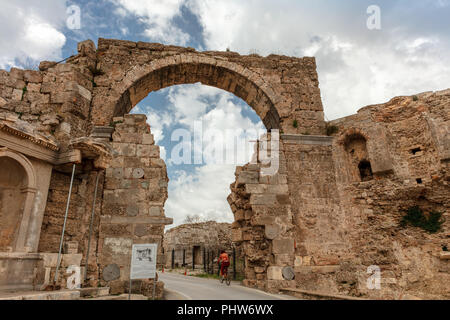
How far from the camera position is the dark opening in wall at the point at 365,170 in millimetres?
8041

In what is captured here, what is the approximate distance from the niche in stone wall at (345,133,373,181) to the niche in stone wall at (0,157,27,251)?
7837 millimetres

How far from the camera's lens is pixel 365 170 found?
8.18 metres

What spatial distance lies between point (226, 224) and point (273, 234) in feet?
29.8

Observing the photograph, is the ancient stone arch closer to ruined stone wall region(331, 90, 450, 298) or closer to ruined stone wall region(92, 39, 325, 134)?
ruined stone wall region(92, 39, 325, 134)

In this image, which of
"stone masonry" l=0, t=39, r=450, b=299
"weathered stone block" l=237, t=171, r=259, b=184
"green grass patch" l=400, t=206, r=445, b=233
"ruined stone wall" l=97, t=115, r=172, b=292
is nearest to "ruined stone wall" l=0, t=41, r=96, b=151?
"stone masonry" l=0, t=39, r=450, b=299

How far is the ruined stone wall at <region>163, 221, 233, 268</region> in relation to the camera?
581 inches

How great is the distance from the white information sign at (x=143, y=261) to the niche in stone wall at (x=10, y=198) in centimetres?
200

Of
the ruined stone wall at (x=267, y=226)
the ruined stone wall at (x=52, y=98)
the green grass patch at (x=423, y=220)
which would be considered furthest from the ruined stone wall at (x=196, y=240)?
the ruined stone wall at (x=52, y=98)

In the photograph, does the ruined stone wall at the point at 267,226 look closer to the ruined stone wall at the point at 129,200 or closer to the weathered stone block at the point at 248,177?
the weathered stone block at the point at 248,177

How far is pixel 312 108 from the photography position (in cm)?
848

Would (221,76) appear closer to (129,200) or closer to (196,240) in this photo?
(129,200)

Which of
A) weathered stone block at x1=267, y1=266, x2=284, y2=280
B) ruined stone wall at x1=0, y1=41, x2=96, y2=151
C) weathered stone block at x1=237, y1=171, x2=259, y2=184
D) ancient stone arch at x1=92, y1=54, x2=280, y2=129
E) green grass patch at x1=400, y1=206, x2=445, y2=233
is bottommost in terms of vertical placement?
weathered stone block at x1=267, y1=266, x2=284, y2=280

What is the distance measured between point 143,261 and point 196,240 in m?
10.5

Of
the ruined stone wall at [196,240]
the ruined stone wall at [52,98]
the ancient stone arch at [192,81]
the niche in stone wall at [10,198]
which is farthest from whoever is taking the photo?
the ruined stone wall at [196,240]
